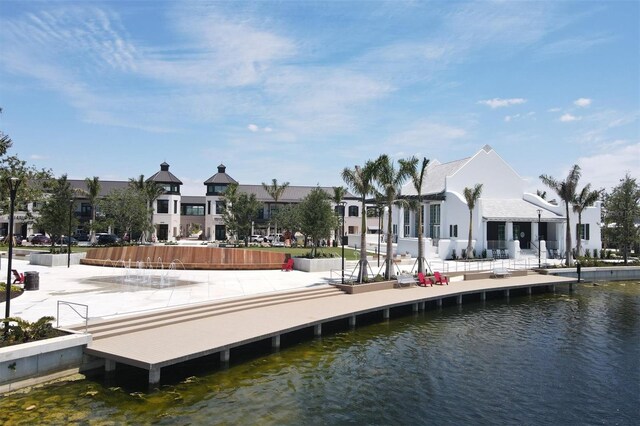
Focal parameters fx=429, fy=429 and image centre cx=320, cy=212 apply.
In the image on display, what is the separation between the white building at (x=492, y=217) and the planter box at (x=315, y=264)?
16.1 m

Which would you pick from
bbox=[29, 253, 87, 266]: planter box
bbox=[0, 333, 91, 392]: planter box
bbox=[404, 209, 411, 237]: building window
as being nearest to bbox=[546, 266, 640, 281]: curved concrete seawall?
bbox=[404, 209, 411, 237]: building window

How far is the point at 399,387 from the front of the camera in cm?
1287

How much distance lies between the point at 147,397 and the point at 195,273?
1953 centimetres

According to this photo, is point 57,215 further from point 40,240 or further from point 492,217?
point 492,217

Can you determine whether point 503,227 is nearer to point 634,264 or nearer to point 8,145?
point 634,264

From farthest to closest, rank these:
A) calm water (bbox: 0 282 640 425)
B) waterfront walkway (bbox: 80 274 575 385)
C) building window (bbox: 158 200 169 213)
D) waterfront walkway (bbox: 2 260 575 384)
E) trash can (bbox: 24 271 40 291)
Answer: building window (bbox: 158 200 169 213) → trash can (bbox: 24 271 40 291) → waterfront walkway (bbox: 2 260 575 384) → waterfront walkway (bbox: 80 274 575 385) → calm water (bbox: 0 282 640 425)

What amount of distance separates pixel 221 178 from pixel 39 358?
6627 centimetres

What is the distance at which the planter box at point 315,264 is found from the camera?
32.4 metres

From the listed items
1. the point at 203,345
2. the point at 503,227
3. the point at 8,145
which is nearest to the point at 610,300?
→ the point at 503,227

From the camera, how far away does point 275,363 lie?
14711 mm

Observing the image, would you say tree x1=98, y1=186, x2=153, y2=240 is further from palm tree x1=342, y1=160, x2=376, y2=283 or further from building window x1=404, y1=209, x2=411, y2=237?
building window x1=404, y1=209, x2=411, y2=237

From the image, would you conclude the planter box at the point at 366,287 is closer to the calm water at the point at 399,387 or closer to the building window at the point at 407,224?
the calm water at the point at 399,387

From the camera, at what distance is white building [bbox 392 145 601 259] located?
4819 cm

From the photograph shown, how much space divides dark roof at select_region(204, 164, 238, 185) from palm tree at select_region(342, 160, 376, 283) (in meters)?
52.0
